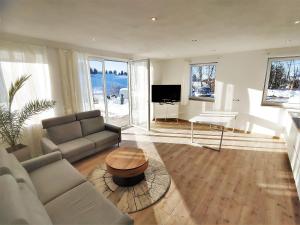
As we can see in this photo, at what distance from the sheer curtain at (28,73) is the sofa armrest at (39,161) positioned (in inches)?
49.3

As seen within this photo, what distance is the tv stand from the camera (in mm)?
6004

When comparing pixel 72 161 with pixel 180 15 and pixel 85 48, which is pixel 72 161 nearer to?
A: pixel 85 48

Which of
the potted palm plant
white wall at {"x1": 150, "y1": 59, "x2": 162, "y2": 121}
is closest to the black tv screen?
white wall at {"x1": 150, "y1": 59, "x2": 162, "y2": 121}

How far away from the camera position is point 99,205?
1.55 metres

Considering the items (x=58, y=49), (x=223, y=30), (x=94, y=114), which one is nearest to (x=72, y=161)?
(x=94, y=114)

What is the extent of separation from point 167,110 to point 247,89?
2649mm

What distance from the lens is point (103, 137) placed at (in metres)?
3.46

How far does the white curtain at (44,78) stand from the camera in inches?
111

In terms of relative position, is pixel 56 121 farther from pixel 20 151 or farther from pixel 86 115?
pixel 20 151

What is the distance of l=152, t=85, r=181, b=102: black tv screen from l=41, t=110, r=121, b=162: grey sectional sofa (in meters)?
2.36

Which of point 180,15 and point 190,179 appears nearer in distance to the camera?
point 180,15

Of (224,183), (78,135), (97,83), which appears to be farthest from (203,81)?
(78,135)

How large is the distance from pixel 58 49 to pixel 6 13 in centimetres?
154

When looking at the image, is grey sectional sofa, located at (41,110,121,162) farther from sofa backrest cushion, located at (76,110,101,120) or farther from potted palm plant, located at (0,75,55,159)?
potted palm plant, located at (0,75,55,159)
